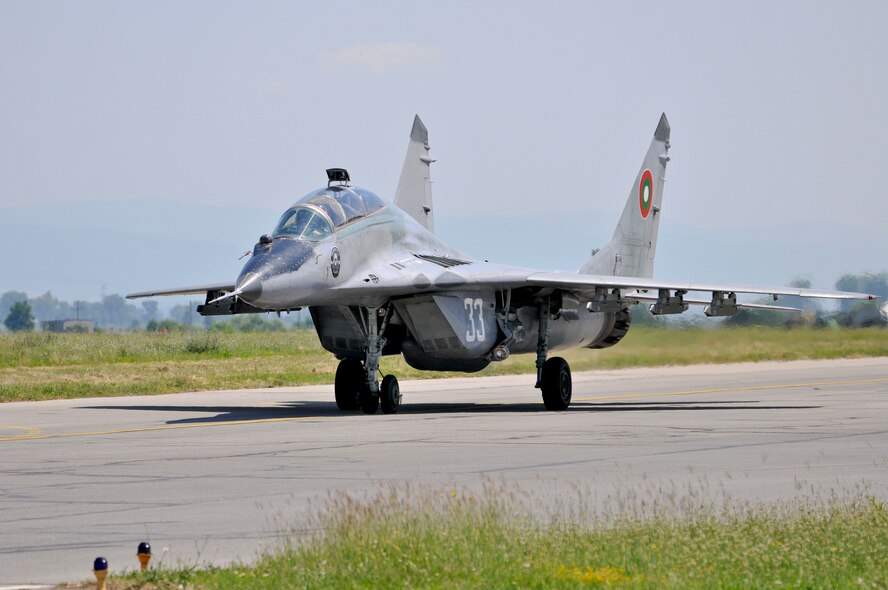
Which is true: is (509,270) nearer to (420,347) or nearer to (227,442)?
(420,347)

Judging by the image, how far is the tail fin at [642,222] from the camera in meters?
28.5

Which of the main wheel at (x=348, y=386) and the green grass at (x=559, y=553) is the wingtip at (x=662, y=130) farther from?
the green grass at (x=559, y=553)

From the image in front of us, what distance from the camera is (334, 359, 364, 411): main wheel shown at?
2297cm

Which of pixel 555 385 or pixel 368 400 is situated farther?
pixel 555 385

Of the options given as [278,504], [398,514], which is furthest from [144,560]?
[278,504]

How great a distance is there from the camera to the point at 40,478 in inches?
507

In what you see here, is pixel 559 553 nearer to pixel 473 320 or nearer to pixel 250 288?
pixel 250 288

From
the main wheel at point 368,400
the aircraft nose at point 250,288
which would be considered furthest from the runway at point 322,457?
the aircraft nose at point 250,288

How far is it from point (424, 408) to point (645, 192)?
28.2 feet

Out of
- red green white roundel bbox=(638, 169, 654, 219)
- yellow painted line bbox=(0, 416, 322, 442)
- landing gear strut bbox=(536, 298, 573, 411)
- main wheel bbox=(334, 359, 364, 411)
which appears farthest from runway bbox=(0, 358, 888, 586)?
red green white roundel bbox=(638, 169, 654, 219)

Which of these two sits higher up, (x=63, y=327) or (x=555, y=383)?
(x=63, y=327)

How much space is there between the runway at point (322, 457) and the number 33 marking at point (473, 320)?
1.28m

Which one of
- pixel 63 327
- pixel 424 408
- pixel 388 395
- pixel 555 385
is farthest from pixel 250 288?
pixel 63 327

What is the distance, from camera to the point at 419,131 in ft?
89.1
